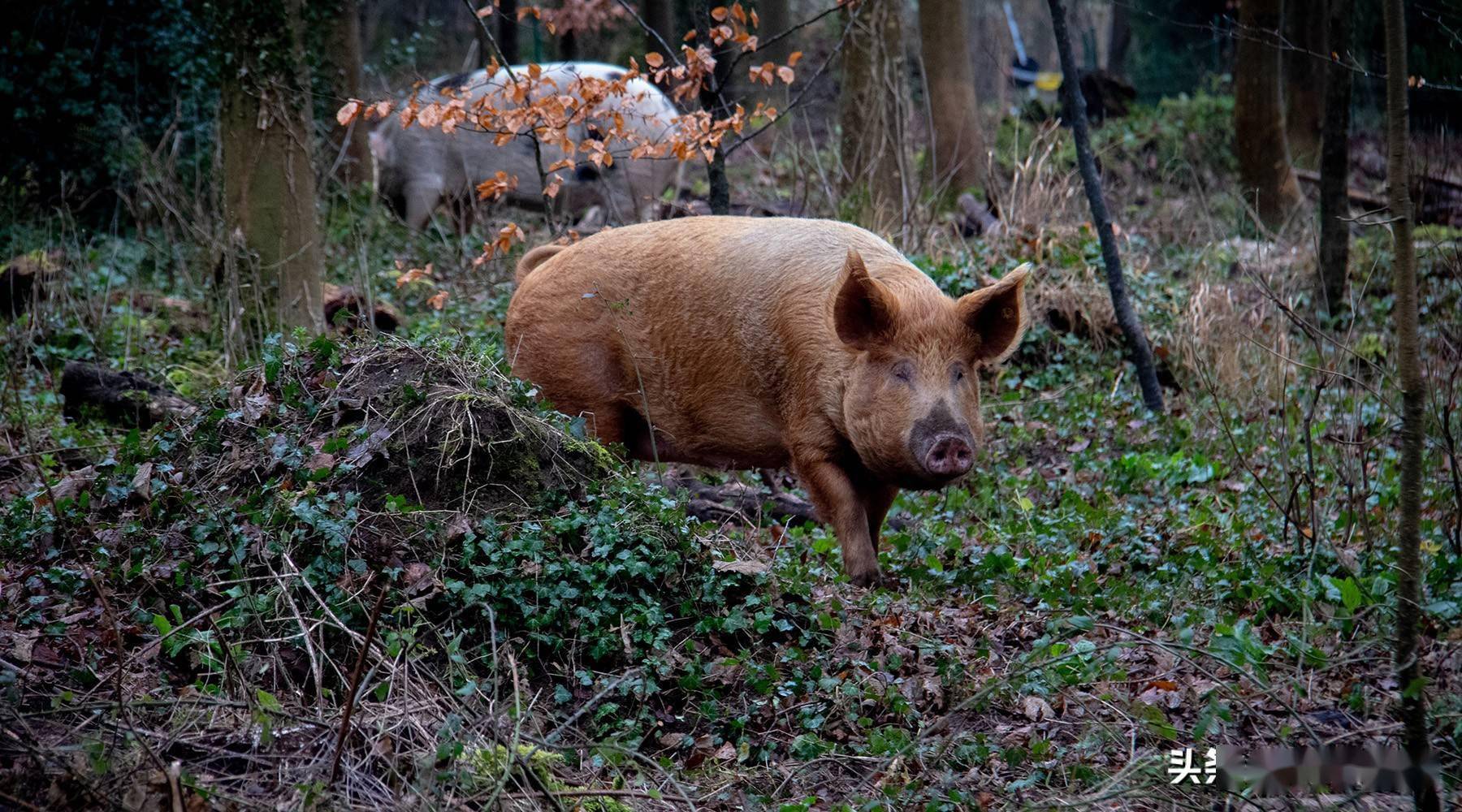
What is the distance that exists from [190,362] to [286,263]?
120 cm

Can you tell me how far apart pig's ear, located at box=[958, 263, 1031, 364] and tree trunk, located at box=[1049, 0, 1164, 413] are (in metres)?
3.12

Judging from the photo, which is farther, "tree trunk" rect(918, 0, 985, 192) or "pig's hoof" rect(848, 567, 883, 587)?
"tree trunk" rect(918, 0, 985, 192)

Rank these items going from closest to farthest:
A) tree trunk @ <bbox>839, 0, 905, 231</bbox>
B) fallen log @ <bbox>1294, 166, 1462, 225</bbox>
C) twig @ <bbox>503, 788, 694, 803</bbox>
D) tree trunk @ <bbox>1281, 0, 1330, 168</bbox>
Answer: twig @ <bbox>503, 788, 694, 803</bbox> → tree trunk @ <bbox>839, 0, 905, 231</bbox> → fallen log @ <bbox>1294, 166, 1462, 225</bbox> → tree trunk @ <bbox>1281, 0, 1330, 168</bbox>

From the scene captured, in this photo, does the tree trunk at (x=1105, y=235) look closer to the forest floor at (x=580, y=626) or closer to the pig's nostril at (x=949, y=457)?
the forest floor at (x=580, y=626)

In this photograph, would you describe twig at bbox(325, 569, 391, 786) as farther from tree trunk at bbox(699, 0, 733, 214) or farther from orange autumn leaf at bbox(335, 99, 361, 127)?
tree trunk at bbox(699, 0, 733, 214)

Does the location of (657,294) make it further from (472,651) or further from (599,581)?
(472,651)

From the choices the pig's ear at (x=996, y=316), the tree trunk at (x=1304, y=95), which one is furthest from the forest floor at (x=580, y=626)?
the tree trunk at (x=1304, y=95)

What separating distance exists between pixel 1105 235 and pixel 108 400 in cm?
658

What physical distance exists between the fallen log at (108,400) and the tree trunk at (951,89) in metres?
10.1

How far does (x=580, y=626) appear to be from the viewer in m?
4.44

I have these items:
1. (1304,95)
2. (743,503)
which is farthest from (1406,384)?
(1304,95)

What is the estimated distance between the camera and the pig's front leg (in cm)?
576

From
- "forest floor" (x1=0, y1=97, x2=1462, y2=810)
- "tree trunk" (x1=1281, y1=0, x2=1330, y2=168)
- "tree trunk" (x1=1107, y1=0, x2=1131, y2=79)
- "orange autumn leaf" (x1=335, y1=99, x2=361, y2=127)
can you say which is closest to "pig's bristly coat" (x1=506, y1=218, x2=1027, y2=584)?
"forest floor" (x1=0, y1=97, x2=1462, y2=810)

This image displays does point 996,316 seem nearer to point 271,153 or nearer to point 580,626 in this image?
point 580,626
